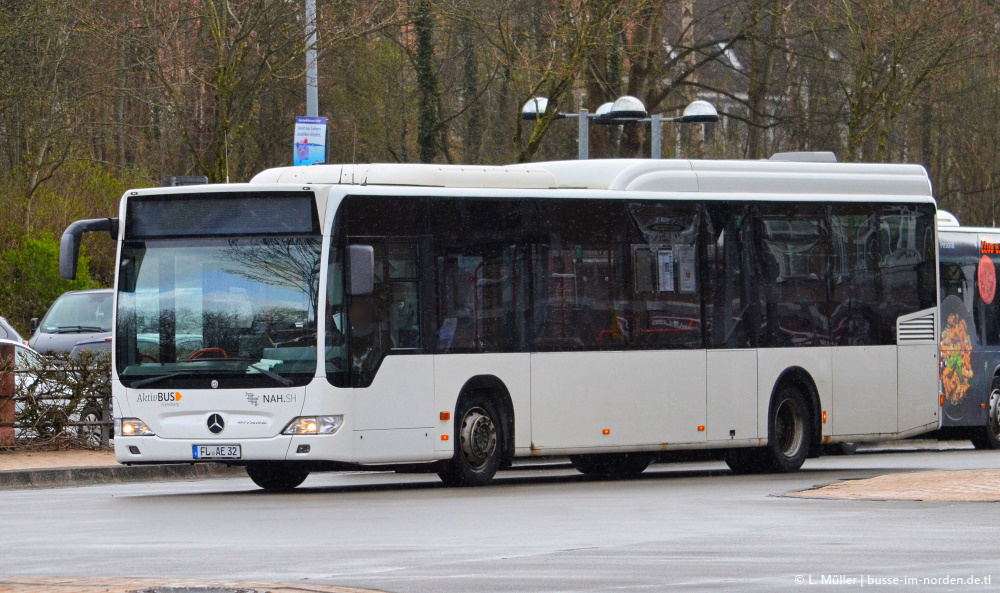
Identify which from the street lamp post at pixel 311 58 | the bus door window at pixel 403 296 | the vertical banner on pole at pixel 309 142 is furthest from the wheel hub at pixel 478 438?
the street lamp post at pixel 311 58

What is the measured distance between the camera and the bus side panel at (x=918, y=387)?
20750mm

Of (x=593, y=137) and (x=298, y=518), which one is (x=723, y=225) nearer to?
(x=298, y=518)

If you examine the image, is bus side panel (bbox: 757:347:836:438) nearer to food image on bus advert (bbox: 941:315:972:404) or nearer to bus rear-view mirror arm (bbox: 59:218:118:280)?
food image on bus advert (bbox: 941:315:972:404)

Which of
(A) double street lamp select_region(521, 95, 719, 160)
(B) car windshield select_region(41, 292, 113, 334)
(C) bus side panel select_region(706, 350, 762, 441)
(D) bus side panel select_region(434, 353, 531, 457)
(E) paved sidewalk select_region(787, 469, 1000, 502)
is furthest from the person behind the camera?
(B) car windshield select_region(41, 292, 113, 334)

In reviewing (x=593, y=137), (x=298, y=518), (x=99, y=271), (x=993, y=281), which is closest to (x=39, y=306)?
(x=99, y=271)

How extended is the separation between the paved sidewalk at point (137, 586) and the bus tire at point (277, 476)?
8.34 meters

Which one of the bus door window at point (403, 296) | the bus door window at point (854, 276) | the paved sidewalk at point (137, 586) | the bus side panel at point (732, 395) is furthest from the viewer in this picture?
the bus door window at point (854, 276)

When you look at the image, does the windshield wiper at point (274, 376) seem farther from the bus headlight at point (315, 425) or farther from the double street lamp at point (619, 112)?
the double street lamp at point (619, 112)

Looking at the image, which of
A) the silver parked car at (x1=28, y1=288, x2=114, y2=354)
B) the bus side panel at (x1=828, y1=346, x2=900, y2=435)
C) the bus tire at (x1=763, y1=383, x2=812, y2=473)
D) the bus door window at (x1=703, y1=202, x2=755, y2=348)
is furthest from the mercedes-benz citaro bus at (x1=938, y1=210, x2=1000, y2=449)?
the silver parked car at (x1=28, y1=288, x2=114, y2=354)

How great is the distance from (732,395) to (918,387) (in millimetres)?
2875

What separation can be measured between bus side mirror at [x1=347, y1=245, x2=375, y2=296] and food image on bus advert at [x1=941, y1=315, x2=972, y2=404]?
1230 centimetres

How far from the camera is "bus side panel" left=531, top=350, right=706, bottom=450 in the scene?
1762cm

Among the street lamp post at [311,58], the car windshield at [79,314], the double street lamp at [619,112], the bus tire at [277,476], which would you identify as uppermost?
the street lamp post at [311,58]

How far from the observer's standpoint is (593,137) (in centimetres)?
3662
